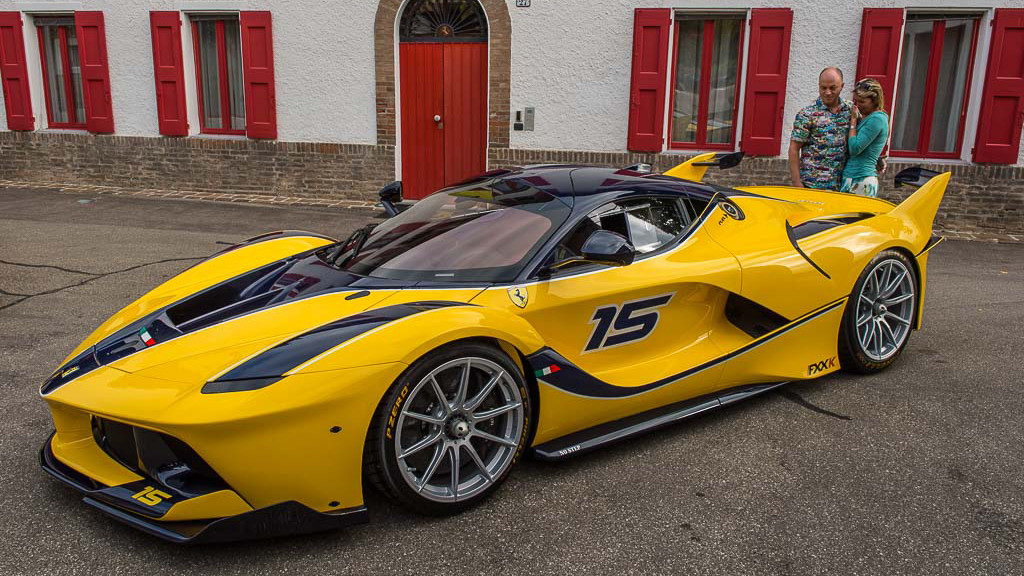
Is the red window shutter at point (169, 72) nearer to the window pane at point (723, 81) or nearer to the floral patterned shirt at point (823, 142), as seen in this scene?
the window pane at point (723, 81)

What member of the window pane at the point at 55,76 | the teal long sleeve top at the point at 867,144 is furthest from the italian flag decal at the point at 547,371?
the window pane at the point at 55,76

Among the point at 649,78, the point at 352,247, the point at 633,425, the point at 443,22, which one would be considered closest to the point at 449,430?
the point at 633,425

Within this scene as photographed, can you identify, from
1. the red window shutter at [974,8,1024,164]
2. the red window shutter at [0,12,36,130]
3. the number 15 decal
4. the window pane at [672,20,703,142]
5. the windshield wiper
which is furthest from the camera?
the red window shutter at [0,12,36,130]

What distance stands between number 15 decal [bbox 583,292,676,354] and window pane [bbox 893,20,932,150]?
8.29 m

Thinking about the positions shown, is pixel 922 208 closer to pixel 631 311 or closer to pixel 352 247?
pixel 631 311

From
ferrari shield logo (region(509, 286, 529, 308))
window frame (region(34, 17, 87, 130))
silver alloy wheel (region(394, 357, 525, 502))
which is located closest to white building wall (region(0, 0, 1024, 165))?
window frame (region(34, 17, 87, 130))

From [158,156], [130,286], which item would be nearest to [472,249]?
[130,286]

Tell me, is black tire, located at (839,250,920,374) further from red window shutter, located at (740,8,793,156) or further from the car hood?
red window shutter, located at (740,8,793,156)

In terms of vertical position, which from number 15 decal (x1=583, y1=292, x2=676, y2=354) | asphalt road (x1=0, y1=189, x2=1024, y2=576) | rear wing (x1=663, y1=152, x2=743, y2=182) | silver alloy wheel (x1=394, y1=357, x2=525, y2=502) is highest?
rear wing (x1=663, y1=152, x2=743, y2=182)

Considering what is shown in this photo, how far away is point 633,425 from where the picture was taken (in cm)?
349

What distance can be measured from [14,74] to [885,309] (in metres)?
13.2

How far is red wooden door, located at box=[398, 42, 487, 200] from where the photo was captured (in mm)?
10961

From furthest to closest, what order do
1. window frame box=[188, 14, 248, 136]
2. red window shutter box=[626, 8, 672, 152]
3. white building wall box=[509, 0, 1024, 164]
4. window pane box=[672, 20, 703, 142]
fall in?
window frame box=[188, 14, 248, 136] → window pane box=[672, 20, 703, 142] → red window shutter box=[626, 8, 672, 152] → white building wall box=[509, 0, 1024, 164]

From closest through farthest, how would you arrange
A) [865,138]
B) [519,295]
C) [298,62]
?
[519,295], [865,138], [298,62]
